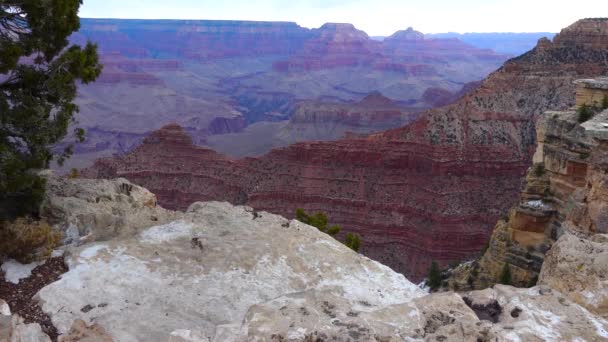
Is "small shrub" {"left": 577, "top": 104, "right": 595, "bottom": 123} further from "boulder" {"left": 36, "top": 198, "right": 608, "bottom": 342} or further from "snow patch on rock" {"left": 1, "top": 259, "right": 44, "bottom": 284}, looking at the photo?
"snow patch on rock" {"left": 1, "top": 259, "right": 44, "bottom": 284}

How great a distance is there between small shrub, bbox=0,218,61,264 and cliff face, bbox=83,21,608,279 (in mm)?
29873

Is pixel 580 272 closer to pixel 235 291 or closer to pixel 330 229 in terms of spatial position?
pixel 235 291

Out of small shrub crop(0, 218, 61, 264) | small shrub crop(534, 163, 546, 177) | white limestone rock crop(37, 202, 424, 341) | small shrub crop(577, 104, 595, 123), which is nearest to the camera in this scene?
white limestone rock crop(37, 202, 424, 341)

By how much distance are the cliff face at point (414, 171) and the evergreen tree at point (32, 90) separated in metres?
29.5

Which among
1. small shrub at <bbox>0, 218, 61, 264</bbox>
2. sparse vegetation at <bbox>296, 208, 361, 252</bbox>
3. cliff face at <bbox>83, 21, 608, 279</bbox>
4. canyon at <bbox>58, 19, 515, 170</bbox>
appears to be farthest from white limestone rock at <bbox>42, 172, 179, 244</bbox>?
canyon at <bbox>58, 19, 515, 170</bbox>

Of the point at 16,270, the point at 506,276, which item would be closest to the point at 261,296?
the point at 16,270

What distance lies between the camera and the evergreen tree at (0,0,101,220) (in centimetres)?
1077

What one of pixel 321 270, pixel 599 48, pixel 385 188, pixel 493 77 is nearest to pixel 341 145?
pixel 385 188

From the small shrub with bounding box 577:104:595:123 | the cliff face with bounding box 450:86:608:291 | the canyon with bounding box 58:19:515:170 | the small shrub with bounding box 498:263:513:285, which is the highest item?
the small shrub with bounding box 577:104:595:123

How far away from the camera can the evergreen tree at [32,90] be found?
1077 cm

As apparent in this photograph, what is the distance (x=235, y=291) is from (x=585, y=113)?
14.1 meters

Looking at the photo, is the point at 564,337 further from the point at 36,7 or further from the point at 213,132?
the point at 213,132

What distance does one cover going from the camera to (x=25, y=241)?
10078mm

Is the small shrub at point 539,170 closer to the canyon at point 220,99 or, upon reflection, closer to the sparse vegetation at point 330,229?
the sparse vegetation at point 330,229
